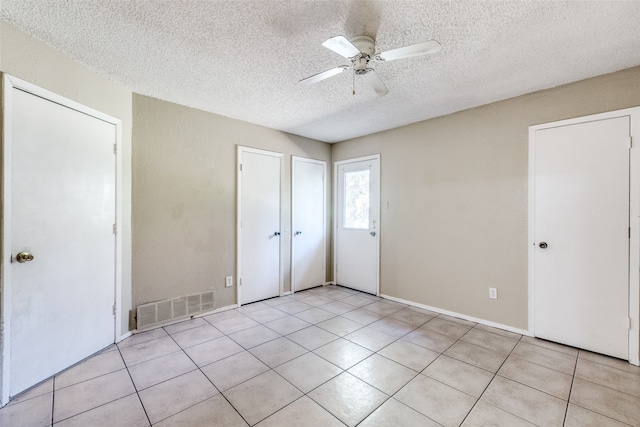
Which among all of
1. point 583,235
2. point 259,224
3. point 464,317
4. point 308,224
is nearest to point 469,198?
point 583,235

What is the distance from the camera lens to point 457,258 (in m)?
3.33

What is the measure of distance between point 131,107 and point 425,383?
3.74 m

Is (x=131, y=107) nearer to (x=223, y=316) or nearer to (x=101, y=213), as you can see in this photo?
(x=101, y=213)

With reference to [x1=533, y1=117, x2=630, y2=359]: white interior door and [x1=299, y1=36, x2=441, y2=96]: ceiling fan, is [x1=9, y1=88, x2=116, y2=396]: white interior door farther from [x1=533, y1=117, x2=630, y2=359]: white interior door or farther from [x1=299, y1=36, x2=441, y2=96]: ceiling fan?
[x1=533, y1=117, x2=630, y2=359]: white interior door

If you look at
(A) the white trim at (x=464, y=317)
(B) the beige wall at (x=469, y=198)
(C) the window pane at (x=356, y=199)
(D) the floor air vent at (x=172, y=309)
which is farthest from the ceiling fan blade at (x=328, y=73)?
(A) the white trim at (x=464, y=317)

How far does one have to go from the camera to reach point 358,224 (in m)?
4.48

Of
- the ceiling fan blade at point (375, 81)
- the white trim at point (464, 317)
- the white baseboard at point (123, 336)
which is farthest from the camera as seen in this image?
the white trim at point (464, 317)

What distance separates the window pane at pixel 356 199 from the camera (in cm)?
438

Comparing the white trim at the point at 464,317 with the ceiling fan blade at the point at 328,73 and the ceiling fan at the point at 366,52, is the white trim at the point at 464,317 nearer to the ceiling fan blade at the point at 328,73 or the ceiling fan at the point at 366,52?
the ceiling fan at the point at 366,52

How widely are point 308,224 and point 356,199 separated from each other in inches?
35.6

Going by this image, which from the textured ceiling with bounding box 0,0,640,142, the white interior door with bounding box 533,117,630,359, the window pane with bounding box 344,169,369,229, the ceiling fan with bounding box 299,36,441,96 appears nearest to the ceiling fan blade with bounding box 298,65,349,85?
the ceiling fan with bounding box 299,36,441,96

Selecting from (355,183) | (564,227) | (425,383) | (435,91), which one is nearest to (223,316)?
(425,383)

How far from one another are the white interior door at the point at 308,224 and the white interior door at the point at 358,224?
0.94 ft

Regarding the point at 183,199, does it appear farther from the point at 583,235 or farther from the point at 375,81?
the point at 583,235
